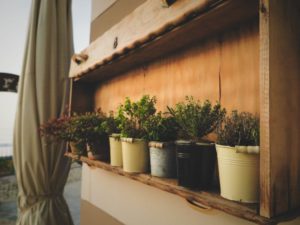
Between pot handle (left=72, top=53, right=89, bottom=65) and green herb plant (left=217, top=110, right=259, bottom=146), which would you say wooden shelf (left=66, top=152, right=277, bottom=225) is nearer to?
green herb plant (left=217, top=110, right=259, bottom=146)

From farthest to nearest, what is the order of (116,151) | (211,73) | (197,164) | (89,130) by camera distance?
1. (89,130)
2. (116,151)
3. (211,73)
4. (197,164)

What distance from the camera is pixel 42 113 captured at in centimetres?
189

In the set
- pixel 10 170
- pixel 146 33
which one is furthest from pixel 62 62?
pixel 10 170

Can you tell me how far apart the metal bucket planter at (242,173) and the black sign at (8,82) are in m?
3.02

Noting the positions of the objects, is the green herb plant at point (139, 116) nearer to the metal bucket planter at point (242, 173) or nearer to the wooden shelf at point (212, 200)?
the wooden shelf at point (212, 200)

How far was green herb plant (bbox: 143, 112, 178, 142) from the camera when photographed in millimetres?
854

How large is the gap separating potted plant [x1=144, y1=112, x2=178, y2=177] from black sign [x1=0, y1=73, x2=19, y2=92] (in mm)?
2658

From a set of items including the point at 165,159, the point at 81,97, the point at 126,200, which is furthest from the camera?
the point at 81,97

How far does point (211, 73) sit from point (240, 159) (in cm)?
45

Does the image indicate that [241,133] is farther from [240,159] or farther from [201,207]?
[201,207]

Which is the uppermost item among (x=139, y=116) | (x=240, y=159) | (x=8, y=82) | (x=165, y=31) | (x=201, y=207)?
(x=8, y=82)

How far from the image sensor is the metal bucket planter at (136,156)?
929 mm

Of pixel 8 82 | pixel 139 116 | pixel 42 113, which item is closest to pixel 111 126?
pixel 139 116

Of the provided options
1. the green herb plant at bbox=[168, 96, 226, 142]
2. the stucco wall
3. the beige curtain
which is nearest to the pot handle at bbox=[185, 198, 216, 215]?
the stucco wall
